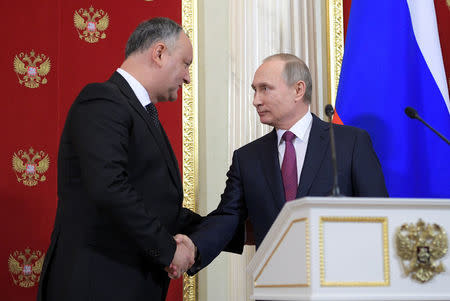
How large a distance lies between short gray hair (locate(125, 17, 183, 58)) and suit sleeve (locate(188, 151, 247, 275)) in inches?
27.5

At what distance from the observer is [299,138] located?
2982 millimetres

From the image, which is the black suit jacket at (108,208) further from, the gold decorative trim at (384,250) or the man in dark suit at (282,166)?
the gold decorative trim at (384,250)

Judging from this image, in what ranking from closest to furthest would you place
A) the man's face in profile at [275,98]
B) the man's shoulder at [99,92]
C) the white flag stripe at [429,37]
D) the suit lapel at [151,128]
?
the man's shoulder at [99,92], the suit lapel at [151,128], the man's face in profile at [275,98], the white flag stripe at [429,37]

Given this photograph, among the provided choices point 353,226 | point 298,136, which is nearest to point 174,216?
point 298,136

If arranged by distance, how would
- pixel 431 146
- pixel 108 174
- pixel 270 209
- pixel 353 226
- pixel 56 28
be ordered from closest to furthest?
pixel 353 226 < pixel 108 174 < pixel 270 209 < pixel 431 146 < pixel 56 28

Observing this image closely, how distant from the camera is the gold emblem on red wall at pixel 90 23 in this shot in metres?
3.80

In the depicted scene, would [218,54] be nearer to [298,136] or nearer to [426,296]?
[298,136]

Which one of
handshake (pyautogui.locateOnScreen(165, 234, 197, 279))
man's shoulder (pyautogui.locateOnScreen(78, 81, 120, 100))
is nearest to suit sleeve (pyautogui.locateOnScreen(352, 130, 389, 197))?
handshake (pyautogui.locateOnScreen(165, 234, 197, 279))

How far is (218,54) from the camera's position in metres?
3.90

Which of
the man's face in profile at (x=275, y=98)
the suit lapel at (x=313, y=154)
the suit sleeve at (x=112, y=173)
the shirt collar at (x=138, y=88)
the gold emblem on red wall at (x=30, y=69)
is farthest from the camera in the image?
the gold emblem on red wall at (x=30, y=69)

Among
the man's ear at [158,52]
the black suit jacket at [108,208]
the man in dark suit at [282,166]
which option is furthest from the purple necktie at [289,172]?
the man's ear at [158,52]

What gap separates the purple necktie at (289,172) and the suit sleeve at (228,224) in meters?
0.28

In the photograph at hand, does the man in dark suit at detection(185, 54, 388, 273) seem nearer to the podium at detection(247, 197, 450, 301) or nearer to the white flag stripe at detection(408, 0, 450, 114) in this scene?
the white flag stripe at detection(408, 0, 450, 114)

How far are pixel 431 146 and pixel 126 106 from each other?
169cm
